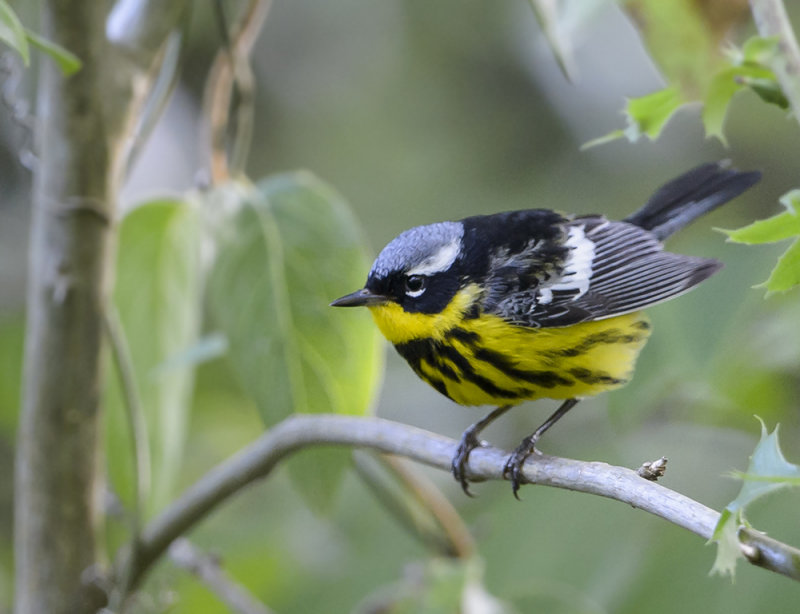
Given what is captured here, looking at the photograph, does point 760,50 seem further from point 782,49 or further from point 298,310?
point 298,310

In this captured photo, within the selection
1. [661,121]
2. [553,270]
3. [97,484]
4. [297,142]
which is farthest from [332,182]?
[661,121]

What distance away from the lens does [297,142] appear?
3.83 meters

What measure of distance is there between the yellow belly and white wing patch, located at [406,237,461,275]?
0.06 m

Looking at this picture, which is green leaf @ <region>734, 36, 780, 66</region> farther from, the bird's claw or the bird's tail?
the bird's tail

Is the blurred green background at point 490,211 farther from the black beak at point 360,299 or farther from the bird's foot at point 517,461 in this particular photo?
the black beak at point 360,299

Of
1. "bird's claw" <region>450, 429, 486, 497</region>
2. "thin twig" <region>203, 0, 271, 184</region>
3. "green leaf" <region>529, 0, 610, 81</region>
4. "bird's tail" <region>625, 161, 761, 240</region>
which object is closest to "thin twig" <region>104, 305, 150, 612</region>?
"thin twig" <region>203, 0, 271, 184</region>

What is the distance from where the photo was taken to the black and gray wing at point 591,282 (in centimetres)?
146

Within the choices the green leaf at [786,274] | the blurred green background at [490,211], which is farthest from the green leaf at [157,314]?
the green leaf at [786,274]

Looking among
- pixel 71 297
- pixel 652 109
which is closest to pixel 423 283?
pixel 71 297

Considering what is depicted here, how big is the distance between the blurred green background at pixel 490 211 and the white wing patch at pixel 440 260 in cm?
32

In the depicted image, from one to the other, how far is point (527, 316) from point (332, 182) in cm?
236

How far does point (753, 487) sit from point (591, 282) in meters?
0.98

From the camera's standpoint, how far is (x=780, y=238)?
748 millimetres

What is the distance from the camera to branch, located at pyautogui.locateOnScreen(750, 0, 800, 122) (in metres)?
0.83
